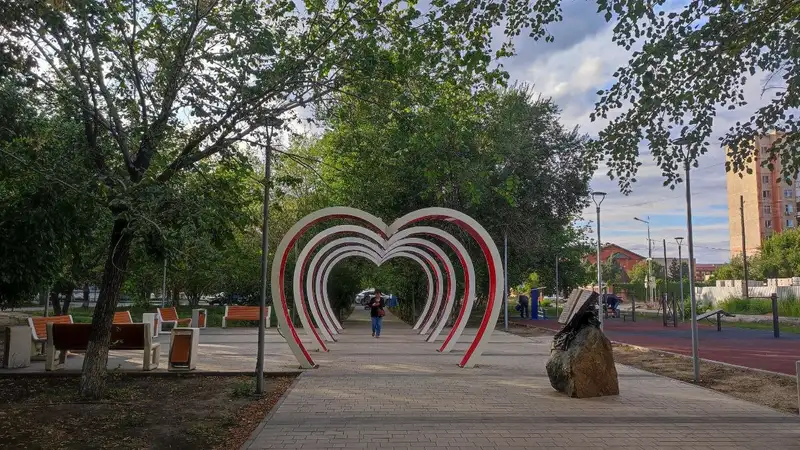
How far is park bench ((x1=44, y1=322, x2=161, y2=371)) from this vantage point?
9672 mm

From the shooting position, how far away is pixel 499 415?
22.7 ft

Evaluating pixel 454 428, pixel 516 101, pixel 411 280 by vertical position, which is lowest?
pixel 454 428

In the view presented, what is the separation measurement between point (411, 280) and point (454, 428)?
1940 cm

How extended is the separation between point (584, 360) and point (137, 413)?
18.8ft

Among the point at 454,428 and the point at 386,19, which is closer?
the point at 454,428

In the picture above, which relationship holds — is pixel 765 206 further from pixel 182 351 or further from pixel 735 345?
pixel 182 351

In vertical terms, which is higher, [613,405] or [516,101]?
[516,101]

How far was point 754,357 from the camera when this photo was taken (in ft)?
42.4

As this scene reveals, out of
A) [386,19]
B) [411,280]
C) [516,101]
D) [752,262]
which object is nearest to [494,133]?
[516,101]

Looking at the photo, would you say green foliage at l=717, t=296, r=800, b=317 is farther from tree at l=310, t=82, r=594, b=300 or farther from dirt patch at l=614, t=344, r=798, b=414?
dirt patch at l=614, t=344, r=798, b=414

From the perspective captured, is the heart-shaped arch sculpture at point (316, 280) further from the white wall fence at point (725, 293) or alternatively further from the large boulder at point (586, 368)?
the white wall fence at point (725, 293)

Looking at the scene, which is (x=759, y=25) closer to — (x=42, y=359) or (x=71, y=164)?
(x=71, y=164)

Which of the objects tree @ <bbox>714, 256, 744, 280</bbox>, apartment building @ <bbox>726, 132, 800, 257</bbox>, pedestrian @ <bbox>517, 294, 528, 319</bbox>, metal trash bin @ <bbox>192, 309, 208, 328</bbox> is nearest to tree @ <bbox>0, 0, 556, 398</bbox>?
metal trash bin @ <bbox>192, 309, 208, 328</bbox>

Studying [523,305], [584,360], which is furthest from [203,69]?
[523,305]
